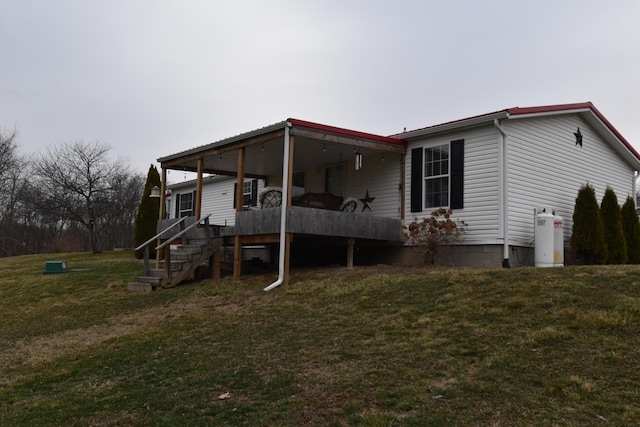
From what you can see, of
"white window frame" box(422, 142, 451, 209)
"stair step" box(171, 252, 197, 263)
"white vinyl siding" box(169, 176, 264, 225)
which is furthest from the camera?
"white vinyl siding" box(169, 176, 264, 225)

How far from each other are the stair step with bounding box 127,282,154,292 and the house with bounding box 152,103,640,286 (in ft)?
6.56

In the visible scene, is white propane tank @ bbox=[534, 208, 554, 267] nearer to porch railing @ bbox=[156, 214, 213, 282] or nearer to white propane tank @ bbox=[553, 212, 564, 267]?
white propane tank @ bbox=[553, 212, 564, 267]

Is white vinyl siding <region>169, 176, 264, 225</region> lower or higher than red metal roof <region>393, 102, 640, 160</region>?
lower

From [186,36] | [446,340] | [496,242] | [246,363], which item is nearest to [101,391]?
[246,363]

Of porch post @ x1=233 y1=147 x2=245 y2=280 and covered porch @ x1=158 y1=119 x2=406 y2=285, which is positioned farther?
porch post @ x1=233 y1=147 x2=245 y2=280

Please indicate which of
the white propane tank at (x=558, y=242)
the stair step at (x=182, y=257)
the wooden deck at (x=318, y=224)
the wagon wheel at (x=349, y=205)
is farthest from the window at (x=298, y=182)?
the white propane tank at (x=558, y=242)

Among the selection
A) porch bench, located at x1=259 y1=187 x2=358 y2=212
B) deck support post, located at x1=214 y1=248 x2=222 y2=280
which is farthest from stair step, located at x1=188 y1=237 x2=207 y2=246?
porch bench, located at x1=259 y1=187 x2=358 y2=212

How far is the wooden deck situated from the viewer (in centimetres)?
1145

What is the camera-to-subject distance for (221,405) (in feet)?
16.9

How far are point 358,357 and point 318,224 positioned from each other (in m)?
5.79

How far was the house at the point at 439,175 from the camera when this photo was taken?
11523 millimetres

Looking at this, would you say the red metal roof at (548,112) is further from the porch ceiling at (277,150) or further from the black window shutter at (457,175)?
the porch ceiling at (277,150)

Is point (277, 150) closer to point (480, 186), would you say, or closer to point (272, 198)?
point (272, 198)

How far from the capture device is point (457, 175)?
1221 cm
